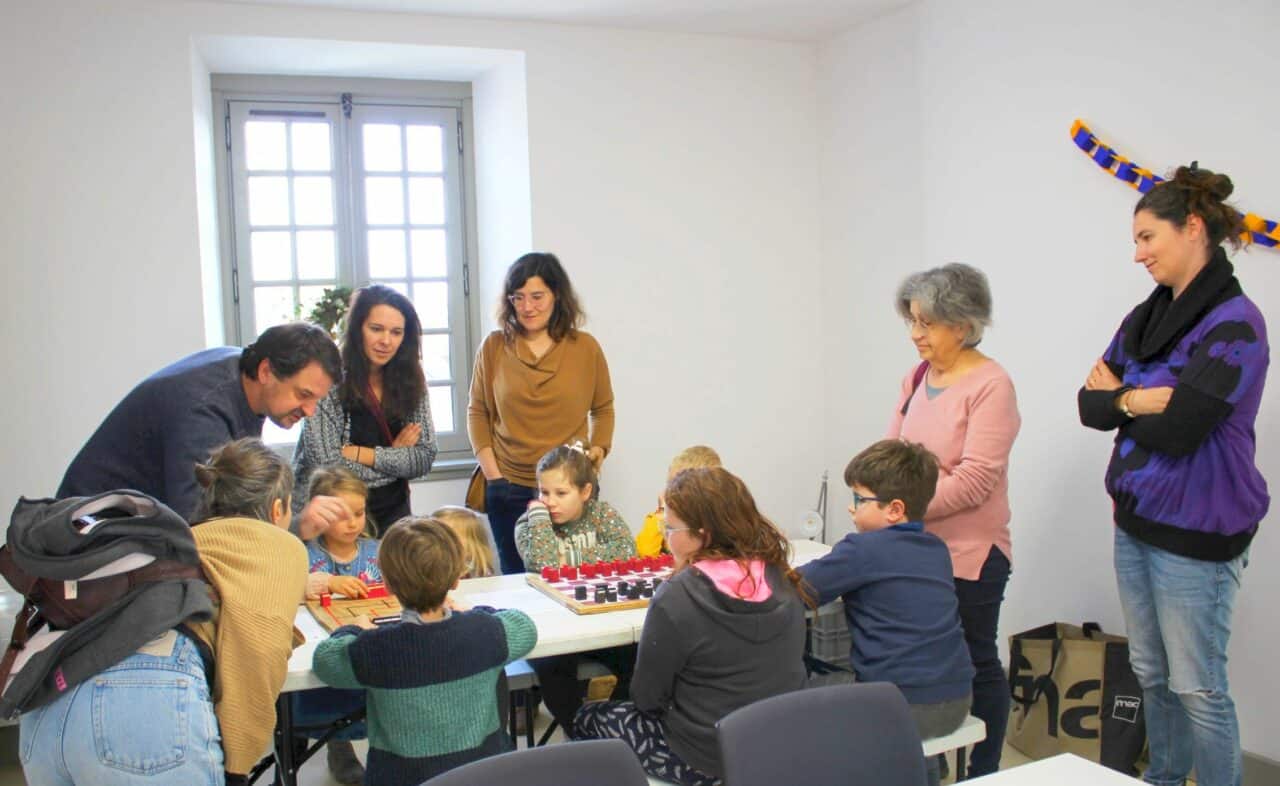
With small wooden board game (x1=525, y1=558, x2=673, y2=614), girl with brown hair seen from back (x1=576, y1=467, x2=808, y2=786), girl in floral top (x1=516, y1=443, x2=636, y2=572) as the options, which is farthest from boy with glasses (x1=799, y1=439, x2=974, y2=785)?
girl in floral top (x1=516, y1=443, x2=636, y2=572)

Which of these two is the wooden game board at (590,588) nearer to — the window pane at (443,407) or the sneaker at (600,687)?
the sneaker at (600,687)

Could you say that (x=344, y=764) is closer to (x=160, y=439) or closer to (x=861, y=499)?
(x=160, y=439)

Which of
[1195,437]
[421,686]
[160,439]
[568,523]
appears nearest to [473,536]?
[568,523]

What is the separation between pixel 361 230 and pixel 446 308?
52cm

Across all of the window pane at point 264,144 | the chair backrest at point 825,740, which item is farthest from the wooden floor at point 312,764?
the window pane at point 264,144

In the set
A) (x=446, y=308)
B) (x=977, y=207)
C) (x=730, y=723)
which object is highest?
(x=977, y=207)

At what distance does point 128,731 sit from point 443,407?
3.35 metres

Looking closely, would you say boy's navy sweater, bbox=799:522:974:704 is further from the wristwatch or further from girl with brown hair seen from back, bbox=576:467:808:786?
the wristwatch

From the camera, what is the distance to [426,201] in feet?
16.8

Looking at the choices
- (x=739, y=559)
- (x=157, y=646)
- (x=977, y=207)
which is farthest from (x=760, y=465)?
(x=157, y=646)

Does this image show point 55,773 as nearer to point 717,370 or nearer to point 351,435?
point 351,435

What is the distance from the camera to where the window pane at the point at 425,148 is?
508cm

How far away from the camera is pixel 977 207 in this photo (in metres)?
4.27

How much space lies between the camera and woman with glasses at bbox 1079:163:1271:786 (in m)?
2.59
